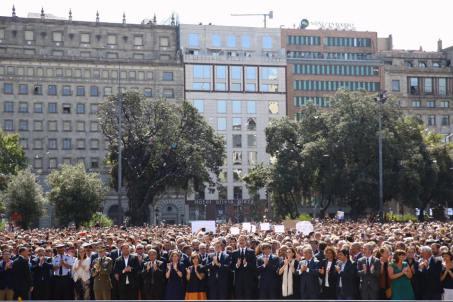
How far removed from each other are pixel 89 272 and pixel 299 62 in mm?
96097

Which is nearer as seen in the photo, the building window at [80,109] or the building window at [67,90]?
the building window at [67,90]

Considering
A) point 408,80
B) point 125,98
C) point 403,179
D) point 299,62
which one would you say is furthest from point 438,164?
point 408,80

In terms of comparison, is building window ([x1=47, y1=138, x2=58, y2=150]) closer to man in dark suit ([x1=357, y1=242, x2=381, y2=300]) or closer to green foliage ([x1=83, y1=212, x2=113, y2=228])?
green foliage ([x1=83, y1=212, x2=113, y2=228])

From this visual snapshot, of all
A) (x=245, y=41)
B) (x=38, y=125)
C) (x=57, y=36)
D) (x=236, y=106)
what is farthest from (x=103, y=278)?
(x=245, y=41)

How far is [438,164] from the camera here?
76875mm

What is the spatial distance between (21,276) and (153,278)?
2.75 meters

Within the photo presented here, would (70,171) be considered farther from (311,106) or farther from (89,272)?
(89,272)

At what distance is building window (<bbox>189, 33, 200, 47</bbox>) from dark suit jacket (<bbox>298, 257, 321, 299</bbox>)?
9707 cm

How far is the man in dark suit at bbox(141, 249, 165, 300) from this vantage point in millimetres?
18516

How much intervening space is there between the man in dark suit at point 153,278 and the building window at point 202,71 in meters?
93.2

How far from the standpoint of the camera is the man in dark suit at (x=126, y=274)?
741 inches

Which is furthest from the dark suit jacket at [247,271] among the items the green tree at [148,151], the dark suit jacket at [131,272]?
the green tree at [148,151]

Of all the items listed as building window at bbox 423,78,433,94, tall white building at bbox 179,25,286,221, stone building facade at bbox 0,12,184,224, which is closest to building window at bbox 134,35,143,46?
stone building facade at bbox 0,12,184,224

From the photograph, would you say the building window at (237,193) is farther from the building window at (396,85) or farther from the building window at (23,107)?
the building window at (23,107)
